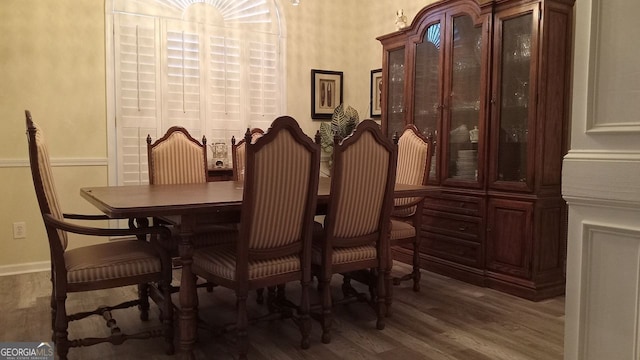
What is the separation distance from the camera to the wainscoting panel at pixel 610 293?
100 centimetres

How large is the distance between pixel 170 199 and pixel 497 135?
2.29 metres

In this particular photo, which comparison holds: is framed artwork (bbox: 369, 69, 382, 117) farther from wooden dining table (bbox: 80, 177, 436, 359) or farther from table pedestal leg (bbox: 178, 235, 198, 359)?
table pedestal leg (bbox: 178, 235, 198, 359)

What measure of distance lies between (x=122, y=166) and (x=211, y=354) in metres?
2.37

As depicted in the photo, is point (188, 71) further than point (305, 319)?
Yes

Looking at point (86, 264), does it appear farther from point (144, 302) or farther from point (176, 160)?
point (176, 160)

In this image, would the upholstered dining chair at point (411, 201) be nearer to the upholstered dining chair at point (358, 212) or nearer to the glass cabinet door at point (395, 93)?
the upholstered dining chair at point (358, 212)

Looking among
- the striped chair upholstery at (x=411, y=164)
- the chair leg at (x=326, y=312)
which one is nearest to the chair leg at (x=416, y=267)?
the striped chair upholstery at (x=411, y=164)

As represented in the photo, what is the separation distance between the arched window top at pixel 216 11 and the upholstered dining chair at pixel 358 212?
2670mm

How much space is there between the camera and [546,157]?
124 inches

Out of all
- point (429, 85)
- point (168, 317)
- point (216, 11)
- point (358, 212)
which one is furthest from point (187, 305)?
point (216, 11)

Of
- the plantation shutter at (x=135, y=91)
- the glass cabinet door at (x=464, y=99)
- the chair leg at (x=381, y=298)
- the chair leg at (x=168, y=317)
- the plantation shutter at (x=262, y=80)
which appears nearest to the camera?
the chair leg at (x=168, y=317)

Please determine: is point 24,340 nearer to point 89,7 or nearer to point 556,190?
point 89,7

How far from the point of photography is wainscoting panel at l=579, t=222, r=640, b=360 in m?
1.00

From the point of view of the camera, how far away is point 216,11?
14.8 ft
